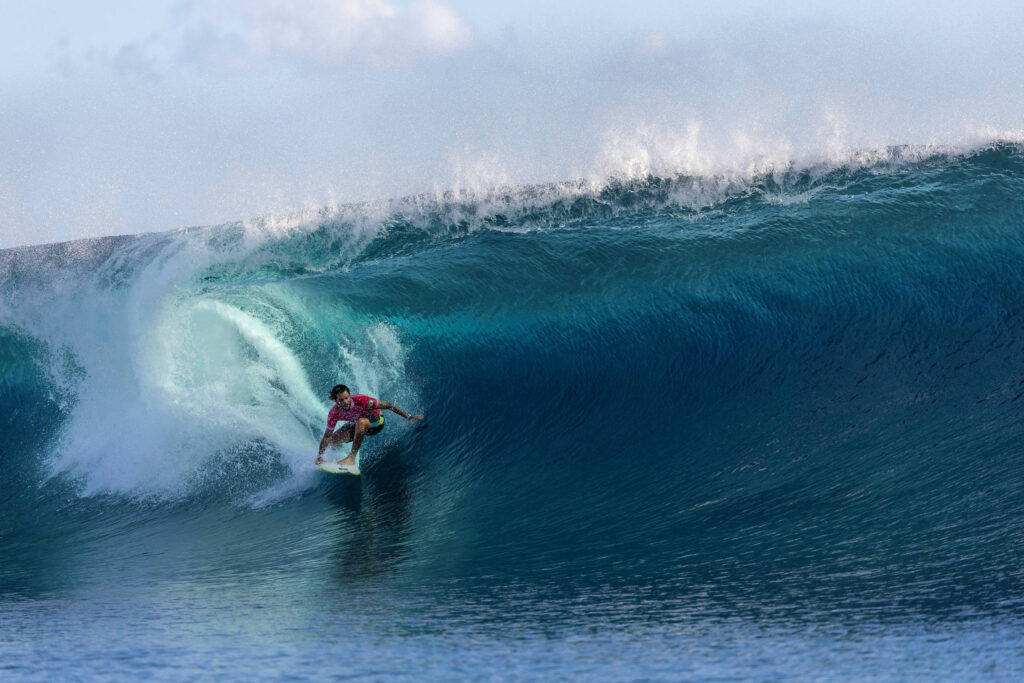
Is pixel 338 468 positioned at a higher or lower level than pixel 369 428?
lower

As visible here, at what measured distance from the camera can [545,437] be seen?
9391mm

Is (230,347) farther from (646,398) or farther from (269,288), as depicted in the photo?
(646,398)

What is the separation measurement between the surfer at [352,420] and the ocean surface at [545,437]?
379 mm

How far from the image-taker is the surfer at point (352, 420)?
344 inches

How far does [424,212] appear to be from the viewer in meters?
13.7

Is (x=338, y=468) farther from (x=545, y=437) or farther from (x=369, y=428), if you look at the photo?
(x=545, y=437)

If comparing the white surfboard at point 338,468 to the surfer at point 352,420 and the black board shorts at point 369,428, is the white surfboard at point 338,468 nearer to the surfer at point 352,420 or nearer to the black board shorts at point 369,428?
the surfer at point 352,420

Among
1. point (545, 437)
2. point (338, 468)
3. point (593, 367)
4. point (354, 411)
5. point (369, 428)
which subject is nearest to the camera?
point (338, 468)

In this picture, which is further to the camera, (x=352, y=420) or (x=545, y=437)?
(x=545, y=437)

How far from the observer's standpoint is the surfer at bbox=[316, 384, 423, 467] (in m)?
8.73

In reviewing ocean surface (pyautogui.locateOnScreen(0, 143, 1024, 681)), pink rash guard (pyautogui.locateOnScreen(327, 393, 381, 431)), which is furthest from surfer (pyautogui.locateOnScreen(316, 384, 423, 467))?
ocean surface (pyautogui.locateOnScreen(0, 143, 1024, 681))

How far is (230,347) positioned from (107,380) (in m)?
1.54

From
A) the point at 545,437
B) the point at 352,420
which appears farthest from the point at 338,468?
the point at 545,437

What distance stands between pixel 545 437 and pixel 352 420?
1956mm
